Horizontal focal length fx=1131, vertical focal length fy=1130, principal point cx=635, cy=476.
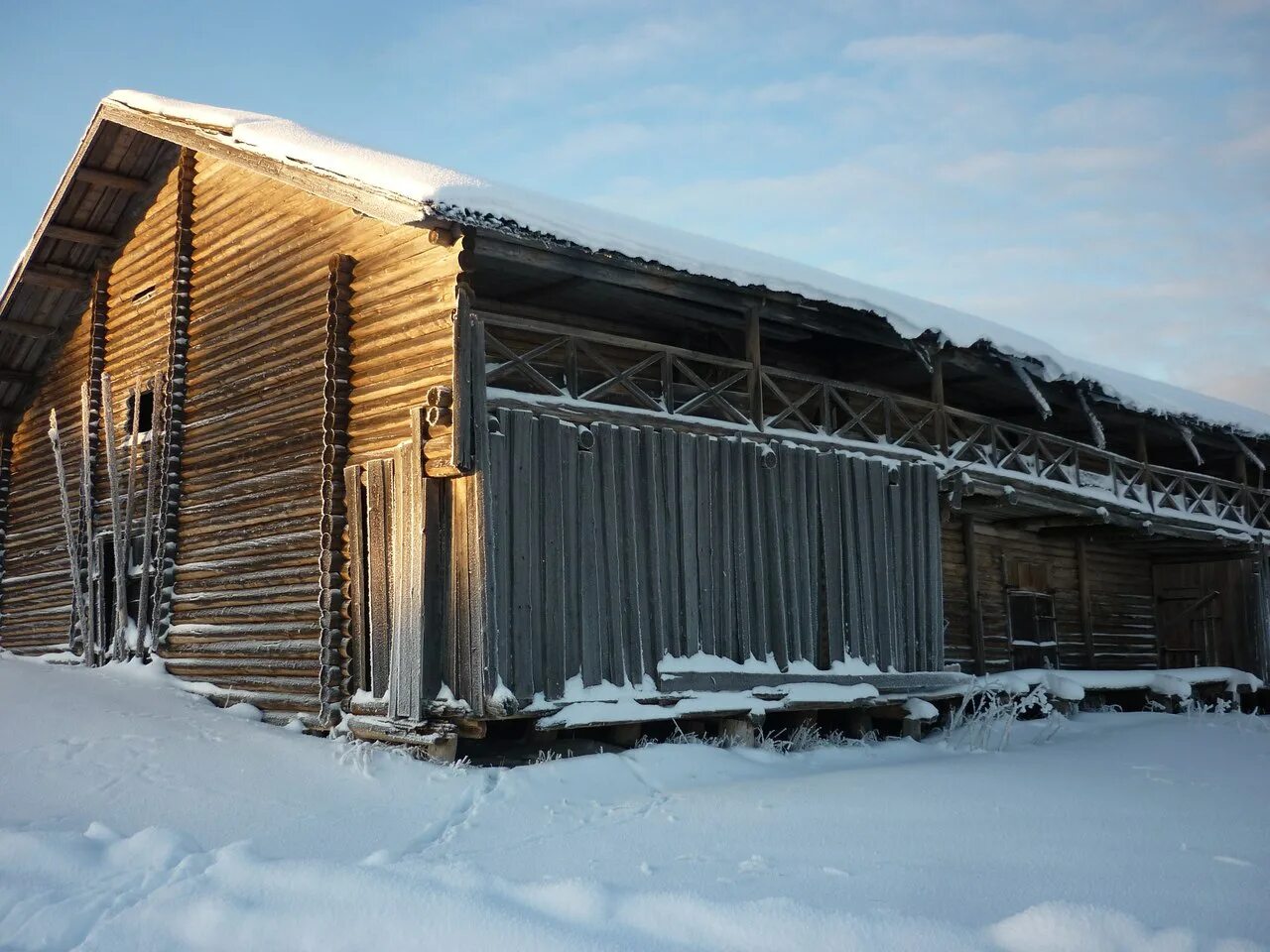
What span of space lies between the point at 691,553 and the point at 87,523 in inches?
391

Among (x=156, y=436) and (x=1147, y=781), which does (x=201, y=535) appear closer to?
(x=156, y=436)

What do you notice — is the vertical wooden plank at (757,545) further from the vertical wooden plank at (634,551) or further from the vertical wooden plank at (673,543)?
the vertical wooden plank at (634,551)

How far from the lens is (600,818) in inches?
328

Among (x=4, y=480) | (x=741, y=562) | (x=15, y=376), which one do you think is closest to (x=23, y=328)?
(x=15, y=376)

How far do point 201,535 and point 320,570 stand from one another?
3.06 metres

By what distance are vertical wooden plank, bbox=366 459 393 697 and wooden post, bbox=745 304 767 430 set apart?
163 inches

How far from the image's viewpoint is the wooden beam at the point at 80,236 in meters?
16.7

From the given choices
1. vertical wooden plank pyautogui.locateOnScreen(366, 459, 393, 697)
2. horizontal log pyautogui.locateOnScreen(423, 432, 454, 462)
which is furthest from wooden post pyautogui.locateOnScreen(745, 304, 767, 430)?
vertical wooden plank pyautogui.locateOnScreen(366, 459, 393, 697)

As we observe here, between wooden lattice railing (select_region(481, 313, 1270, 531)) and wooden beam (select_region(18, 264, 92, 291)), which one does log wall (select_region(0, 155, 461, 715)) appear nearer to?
wooden beam (select_region(18, 264, 92, 291))

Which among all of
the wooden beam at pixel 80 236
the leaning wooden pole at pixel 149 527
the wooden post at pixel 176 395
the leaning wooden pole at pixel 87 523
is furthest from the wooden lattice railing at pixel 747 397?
the wooden beam at pixel 80 236

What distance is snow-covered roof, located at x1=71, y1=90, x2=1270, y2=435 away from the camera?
10023 millimetres

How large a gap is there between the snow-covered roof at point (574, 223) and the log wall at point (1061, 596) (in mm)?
3154

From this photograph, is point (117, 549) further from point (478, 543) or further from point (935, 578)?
point (935, 578)

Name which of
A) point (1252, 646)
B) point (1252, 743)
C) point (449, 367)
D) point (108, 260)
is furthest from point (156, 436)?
point (1252, 646)
